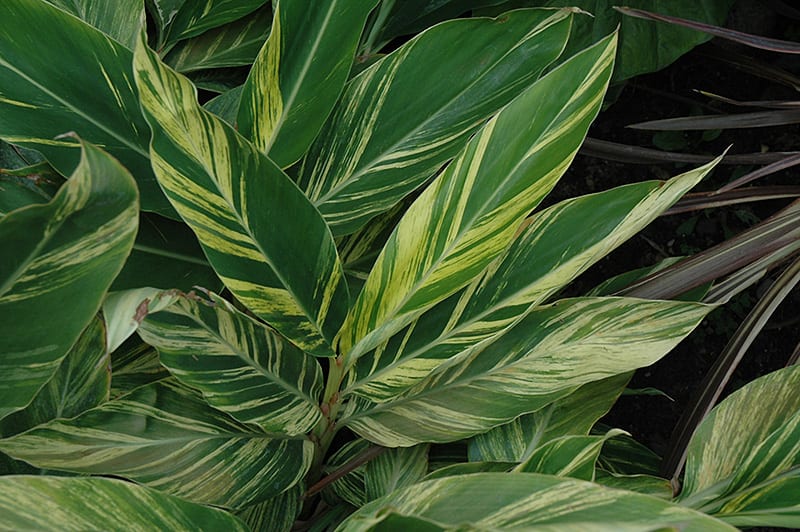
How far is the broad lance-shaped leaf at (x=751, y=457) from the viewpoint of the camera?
1.77ft

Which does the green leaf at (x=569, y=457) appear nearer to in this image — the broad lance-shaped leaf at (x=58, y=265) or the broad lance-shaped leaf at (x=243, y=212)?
the broad lance-shaped leaf at (x=243, y=212)

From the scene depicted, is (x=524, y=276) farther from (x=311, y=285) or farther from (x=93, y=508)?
(x=93, y=508)

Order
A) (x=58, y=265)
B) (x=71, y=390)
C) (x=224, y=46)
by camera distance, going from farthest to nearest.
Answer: (x=224, y=46)
(x=71, y=390)
(x=58, y=265)

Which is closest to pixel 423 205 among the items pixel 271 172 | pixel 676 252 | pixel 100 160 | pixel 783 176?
pixel 271 172

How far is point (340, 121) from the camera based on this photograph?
0.67m

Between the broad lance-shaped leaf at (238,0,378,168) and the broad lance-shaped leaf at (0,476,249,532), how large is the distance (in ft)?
0.96

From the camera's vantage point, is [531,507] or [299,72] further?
[299,72]

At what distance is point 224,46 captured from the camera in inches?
32.4

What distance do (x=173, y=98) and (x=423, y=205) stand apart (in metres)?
0.19

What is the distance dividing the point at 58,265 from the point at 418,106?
0.34m

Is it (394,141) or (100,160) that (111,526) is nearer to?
(100,160)

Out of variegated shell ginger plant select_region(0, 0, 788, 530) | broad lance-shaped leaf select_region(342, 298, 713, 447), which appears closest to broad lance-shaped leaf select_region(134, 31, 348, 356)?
variegated shell ginger plant select_region(0, 0, 788, 530)

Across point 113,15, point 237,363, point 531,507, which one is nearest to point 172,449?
→ point 237,363

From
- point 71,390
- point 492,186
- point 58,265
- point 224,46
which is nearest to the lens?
point 58,265
